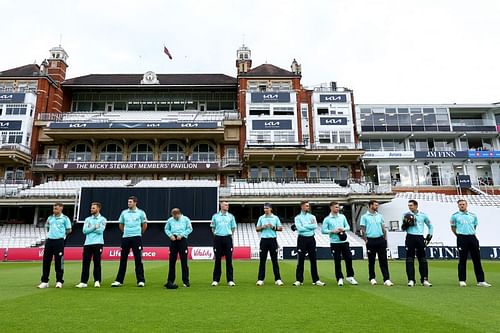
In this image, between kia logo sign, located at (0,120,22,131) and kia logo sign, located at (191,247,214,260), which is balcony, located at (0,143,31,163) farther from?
Answer: kia logo sign, located at (191,247,214,260)

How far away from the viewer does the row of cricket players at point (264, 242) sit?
9.02 metres

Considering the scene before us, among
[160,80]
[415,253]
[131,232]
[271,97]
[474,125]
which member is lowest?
[415,253]

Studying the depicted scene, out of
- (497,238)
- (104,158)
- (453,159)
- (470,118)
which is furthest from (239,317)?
(470,118)

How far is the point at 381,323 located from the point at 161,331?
2.80 m

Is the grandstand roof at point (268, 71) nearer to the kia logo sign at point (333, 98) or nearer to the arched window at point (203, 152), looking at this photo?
the kia logo sign at point (333, 98)

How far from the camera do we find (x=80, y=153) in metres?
40.6

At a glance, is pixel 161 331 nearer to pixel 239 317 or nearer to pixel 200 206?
pixel 239 317

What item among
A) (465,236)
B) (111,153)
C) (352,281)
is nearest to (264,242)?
(352,281)

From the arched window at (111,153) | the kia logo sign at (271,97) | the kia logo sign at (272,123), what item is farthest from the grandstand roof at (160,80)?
the arched window at (111,153)

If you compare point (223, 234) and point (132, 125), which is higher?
point (132, 125)

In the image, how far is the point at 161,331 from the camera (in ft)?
14.0

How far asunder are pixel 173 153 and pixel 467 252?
34.4 m

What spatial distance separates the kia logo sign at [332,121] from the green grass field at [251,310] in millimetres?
33962

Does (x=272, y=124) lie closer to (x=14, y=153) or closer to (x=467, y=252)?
(x=14, y=153)
